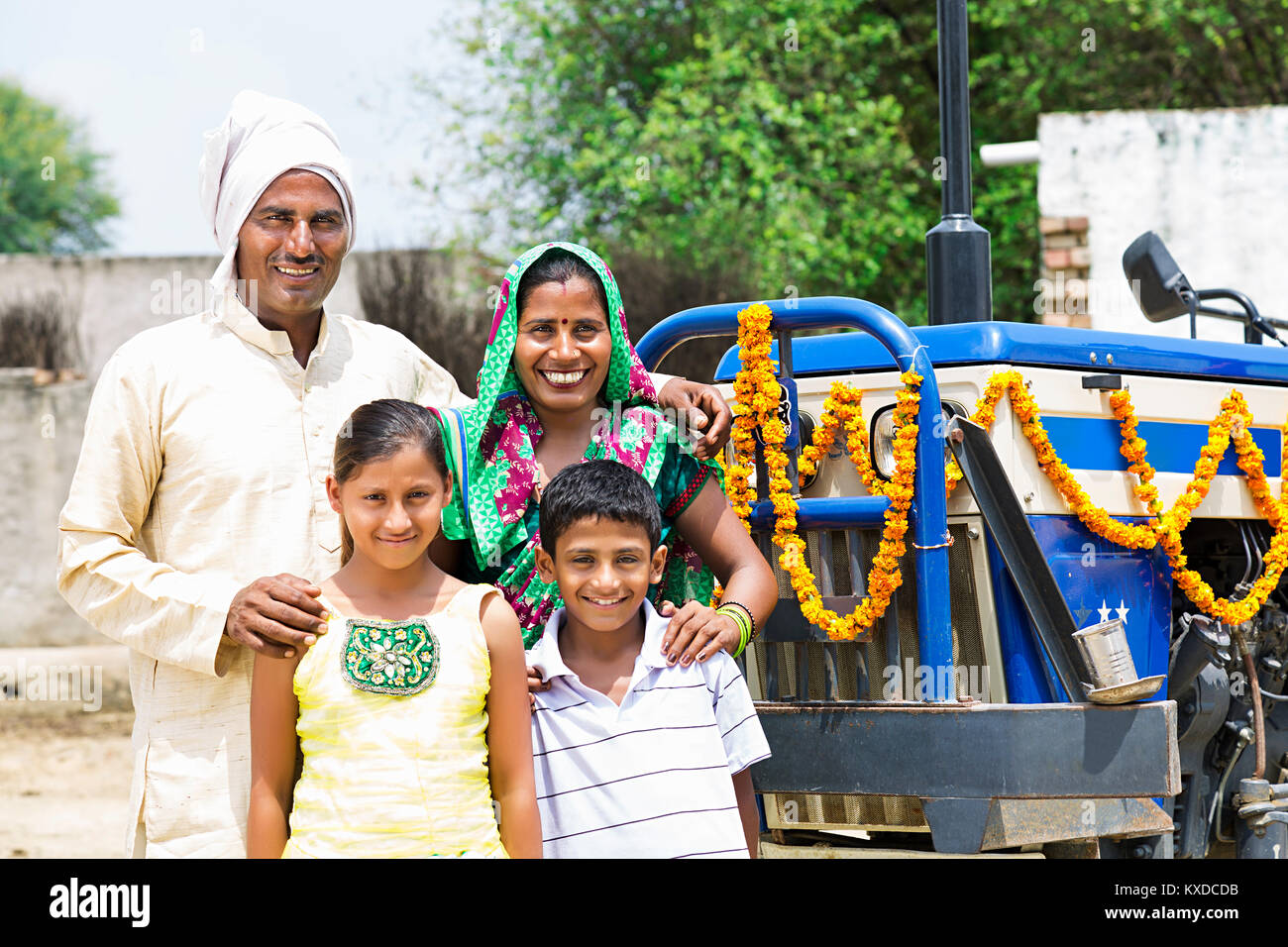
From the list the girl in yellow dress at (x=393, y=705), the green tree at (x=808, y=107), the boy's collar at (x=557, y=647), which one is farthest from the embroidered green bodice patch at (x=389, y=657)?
the green tree at (x=808, y=107)

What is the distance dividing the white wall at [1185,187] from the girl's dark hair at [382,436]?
7.02m

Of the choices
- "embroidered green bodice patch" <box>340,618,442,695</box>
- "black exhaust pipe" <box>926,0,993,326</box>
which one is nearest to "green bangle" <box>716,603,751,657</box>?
"embroidered green bodice patch" <box>340,618,442,695</box>

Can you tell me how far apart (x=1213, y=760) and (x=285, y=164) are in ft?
9.09

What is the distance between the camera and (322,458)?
2.61 metres

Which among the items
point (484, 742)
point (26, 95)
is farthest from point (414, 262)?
point (26, 95)

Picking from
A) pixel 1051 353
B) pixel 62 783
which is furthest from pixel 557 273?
pixel 62 783

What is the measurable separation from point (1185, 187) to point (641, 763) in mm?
7641

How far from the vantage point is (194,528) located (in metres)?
2.54

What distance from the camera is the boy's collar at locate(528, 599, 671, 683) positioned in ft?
8.22

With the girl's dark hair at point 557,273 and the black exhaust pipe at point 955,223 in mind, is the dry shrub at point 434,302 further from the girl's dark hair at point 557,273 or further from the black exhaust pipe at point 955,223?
the girl's dark hair at point 557,273

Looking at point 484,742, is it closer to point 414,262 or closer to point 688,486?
point 688,486

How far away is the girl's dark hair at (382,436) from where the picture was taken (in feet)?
7.84

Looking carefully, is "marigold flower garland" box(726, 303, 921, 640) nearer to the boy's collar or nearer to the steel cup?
the steel cup

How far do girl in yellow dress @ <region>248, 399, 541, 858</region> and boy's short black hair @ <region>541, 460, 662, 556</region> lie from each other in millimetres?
172
